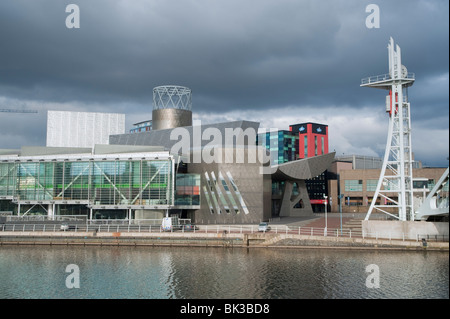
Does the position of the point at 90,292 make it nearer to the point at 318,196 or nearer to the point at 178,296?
the point at 178,296

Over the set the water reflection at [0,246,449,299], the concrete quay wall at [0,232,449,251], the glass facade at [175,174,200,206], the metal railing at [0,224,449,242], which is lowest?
the water reflection at [0,246,449,299]

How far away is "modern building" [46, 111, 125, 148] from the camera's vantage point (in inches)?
4242

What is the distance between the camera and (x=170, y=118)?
8519 centimetres

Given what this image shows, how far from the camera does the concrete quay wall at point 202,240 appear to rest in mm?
42531

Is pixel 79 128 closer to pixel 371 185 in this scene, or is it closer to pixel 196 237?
pixel 371 185

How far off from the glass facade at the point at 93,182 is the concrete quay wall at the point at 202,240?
36.6 ft

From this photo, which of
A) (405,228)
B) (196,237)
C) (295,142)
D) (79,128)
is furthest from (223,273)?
(295,142)

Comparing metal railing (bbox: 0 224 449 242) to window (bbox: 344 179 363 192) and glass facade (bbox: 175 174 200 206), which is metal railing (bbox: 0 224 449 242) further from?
window (bbox: 344 179 363 192)

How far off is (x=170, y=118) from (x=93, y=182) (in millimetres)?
27828

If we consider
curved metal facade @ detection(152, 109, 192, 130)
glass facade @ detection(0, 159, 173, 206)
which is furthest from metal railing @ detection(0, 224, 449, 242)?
curved metal facade @ detection(152, 109, 192, 130)

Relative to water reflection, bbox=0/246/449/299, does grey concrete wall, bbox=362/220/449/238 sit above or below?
above

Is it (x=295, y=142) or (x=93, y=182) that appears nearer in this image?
(x=93, y=182)

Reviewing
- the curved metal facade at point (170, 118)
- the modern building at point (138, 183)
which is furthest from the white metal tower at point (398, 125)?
the curved metal facade at point (170, 118)

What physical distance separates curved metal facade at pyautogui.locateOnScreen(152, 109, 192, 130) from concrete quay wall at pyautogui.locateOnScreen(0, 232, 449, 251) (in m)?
38.8
